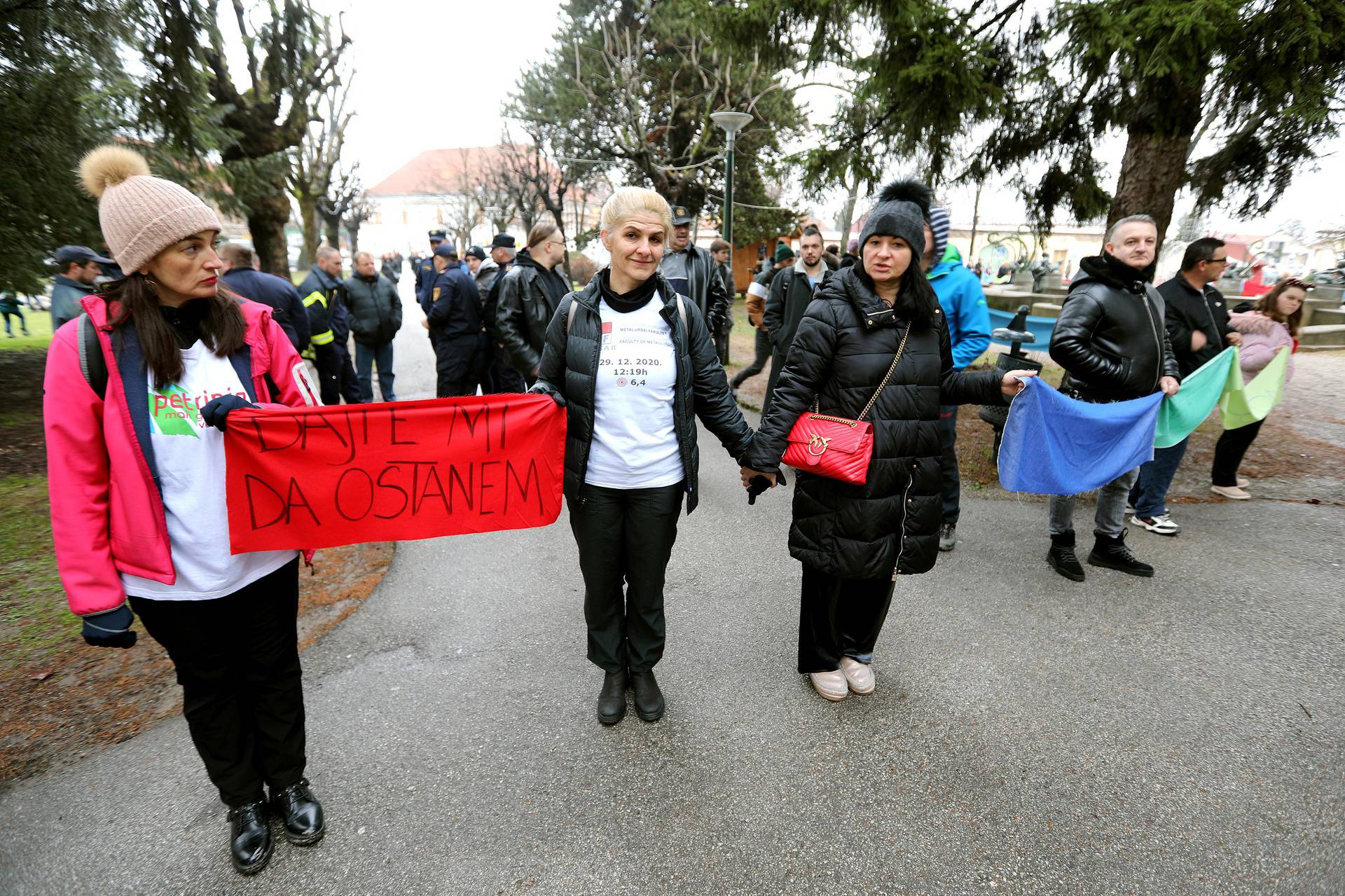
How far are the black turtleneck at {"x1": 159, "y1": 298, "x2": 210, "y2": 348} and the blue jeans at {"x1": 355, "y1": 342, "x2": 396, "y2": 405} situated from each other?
6503 mm

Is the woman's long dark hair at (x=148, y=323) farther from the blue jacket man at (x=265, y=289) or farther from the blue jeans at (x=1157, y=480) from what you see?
the blue jeans at (x=1157, y=480)

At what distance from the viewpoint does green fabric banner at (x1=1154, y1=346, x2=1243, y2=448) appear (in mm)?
4352

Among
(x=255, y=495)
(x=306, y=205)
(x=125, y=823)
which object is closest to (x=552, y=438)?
(x=255, y=495)

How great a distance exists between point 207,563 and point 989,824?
273 centimetres

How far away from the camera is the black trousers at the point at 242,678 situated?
205 cm

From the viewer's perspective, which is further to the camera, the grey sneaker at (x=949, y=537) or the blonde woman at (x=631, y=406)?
the grey sneaker at (x=949, y=537)

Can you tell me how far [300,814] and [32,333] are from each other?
76.2 feet

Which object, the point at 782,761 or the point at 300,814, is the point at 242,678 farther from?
the point at 782,761

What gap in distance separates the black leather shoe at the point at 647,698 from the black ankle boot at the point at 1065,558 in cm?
285

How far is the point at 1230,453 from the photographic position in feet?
19.0

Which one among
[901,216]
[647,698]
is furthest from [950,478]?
[647,698]

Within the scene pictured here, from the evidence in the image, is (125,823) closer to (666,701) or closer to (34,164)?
(666,701)

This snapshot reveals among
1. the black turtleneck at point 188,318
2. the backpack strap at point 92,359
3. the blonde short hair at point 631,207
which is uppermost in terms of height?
the blonde short hair at point 631,207

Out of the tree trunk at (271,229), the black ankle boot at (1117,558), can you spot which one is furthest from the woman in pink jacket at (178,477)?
the tree trunk at (271,229)
